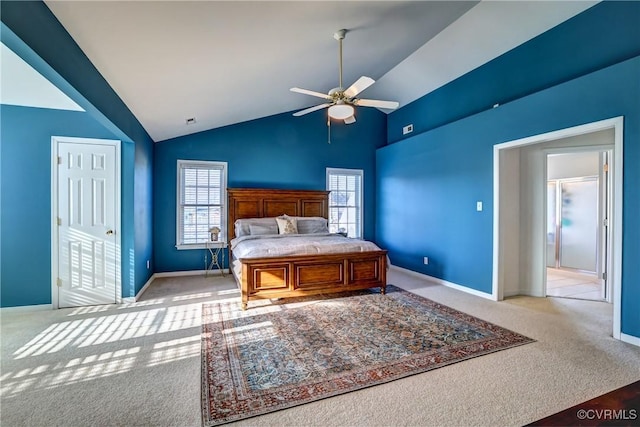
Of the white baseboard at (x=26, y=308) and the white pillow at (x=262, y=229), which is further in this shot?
the white pillow at (x=262, y=229)

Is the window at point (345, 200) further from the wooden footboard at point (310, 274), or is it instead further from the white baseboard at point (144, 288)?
the white baseboard at point (144, 288)

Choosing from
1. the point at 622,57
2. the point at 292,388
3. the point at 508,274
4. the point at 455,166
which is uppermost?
the point at 622,57

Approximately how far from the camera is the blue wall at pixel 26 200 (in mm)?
3502

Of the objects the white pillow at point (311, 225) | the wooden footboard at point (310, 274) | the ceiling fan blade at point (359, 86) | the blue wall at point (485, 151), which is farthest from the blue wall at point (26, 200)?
the blue wall at point (485, 151)

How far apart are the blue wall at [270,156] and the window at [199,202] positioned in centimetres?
12

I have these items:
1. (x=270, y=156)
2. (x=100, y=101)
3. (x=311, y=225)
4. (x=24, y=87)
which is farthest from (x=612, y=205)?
(x=24, y=87)

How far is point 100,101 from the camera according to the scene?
2.75 meters

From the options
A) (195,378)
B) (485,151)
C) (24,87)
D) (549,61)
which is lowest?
(195,378)

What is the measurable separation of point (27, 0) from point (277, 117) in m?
4.67

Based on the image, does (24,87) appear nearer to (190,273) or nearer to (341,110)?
(341,110)

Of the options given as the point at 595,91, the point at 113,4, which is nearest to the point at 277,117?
the point at 113,4

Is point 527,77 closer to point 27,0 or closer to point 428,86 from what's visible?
point 428,86

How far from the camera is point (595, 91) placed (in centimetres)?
302

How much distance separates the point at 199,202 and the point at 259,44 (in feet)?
12.0
